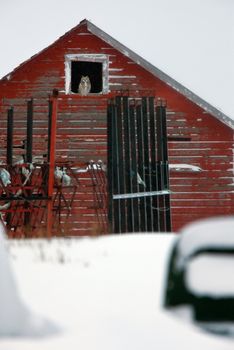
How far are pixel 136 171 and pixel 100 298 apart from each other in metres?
6.34

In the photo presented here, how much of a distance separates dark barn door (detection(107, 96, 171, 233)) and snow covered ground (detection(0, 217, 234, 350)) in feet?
16.6

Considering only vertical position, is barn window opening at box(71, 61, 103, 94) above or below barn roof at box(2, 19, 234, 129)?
above

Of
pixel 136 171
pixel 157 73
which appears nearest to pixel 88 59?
pixel 157 73

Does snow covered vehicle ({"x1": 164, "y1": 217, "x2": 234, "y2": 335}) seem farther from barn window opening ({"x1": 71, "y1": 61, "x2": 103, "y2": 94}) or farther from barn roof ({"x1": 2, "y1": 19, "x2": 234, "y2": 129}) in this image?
barn window opening ({"x1": 71, "y1": 61, "x2": 103, "y2": 94})

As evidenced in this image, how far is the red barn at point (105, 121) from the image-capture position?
13.6m

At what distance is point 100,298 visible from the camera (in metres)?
1.81

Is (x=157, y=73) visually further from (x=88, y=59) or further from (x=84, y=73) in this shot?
(x=84, y=73)

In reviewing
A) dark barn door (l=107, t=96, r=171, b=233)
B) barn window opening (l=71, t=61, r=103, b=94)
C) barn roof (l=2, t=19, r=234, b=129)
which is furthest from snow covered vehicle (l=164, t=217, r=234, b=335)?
barn window opening (l=71, t=61, r=103, b=94)

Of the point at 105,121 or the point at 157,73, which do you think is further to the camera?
the point at 105,121

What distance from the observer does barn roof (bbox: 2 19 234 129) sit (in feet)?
44.9

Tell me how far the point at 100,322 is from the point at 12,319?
0.91ft

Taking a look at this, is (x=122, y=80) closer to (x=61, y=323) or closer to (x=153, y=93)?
(x=153, y=93)

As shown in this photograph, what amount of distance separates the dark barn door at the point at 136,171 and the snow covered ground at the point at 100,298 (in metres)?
5.07

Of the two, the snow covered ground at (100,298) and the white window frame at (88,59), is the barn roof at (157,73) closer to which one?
the white window frame at (88,59)
